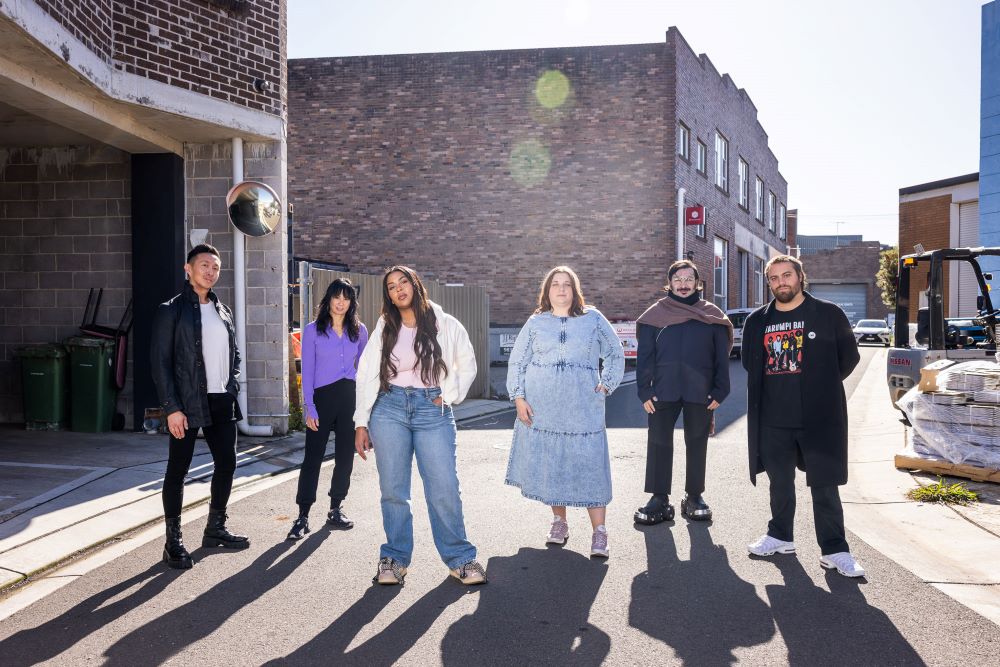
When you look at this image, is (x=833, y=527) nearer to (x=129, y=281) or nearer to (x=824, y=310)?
(x=824, y=310)

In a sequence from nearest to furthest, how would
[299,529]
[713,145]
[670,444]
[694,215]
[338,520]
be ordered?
[299,529] < [338,520] < [670,444] < [694,215] < [713,145]

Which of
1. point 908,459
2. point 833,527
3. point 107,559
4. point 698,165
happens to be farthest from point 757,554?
point 698,165

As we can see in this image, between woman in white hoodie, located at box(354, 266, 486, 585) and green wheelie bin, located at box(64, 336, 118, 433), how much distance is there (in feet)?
21.2

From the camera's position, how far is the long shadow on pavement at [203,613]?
148 inches

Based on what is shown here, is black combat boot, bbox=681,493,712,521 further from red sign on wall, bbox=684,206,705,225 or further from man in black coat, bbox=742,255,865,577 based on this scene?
red sign on wall, bbox=684,206,705,225

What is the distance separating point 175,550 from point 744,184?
32.6m

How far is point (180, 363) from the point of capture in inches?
203

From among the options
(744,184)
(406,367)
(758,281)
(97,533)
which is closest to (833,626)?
(406,367)

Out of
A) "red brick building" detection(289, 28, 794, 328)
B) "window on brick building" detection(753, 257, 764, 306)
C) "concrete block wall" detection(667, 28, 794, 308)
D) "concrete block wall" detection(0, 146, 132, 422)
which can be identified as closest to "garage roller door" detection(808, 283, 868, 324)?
"window on brick building" detection(753, 257, 764, 306)

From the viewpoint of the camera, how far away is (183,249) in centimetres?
1009

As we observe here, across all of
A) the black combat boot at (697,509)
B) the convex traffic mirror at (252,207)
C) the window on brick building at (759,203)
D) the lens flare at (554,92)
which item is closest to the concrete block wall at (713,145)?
the window on brick building at (759,203)

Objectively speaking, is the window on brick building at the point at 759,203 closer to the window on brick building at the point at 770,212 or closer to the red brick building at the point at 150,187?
the window on brick building at the point at 770,212

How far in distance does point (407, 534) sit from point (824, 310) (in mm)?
2775

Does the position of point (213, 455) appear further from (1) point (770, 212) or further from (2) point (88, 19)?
(1) point (770, 212)
